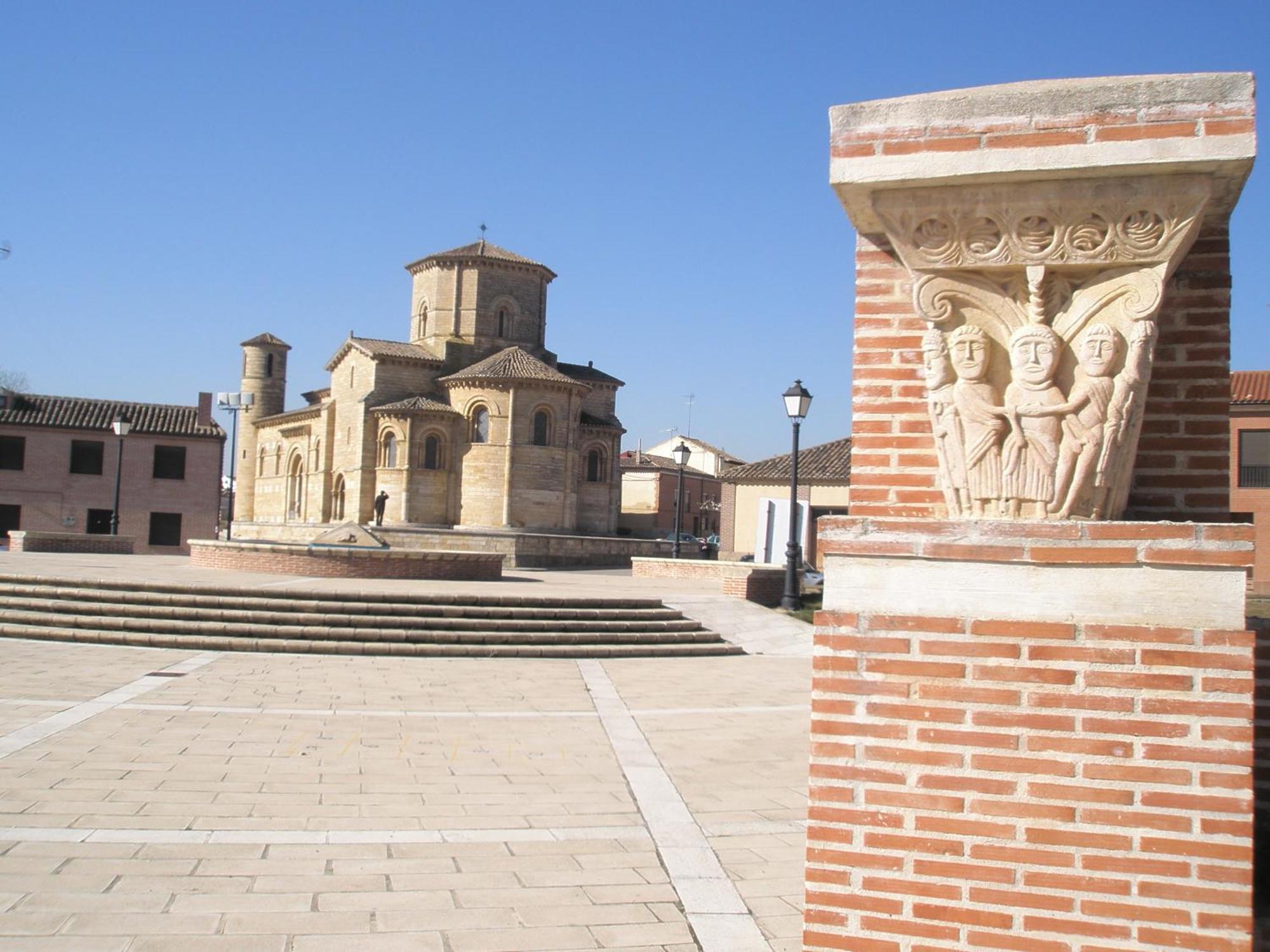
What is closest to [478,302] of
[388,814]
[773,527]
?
[773,527]

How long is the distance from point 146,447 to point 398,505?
429 inches

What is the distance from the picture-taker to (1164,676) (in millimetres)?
3111

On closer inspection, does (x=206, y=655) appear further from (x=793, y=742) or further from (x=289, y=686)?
(x=793, y=742)

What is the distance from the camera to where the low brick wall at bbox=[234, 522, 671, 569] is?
34578mm

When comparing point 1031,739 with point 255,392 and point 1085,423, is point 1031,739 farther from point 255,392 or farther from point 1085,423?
point 255,392

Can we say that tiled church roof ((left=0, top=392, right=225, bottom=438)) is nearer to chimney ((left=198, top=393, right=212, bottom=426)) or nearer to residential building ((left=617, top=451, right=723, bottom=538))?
chimney ((left=198, top=393, right=212, bottom=426))

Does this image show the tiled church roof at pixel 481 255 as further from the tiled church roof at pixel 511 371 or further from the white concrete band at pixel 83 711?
the white concrete band at pixel 83 711

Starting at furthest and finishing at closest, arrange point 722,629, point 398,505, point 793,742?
point 398,505
point 722,629
point 793,742

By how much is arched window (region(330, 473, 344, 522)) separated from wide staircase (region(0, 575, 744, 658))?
99.7 feet

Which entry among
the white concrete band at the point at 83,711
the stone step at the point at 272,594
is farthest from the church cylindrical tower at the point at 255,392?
the white concrete band at the point at 83,711

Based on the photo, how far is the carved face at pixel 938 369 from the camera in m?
3.53

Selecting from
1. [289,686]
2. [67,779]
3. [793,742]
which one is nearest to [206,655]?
[289,686]

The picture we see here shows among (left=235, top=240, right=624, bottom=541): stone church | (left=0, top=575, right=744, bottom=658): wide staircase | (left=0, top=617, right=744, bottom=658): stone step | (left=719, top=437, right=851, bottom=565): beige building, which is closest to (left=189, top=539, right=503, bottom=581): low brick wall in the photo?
(left=0, top=575, right=744, bottom=658): wide staircase

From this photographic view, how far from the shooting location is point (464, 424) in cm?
4259
